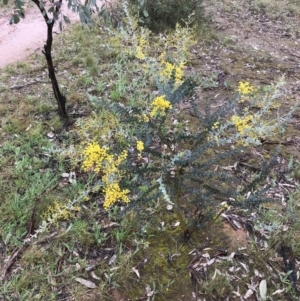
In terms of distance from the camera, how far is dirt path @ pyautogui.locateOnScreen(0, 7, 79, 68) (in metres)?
5.08

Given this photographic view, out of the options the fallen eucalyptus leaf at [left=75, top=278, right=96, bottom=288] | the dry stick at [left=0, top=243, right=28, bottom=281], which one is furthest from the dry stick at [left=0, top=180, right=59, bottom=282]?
the fallen eucalyptus leaf at [left=75, top=278, right=96, bottom=288]

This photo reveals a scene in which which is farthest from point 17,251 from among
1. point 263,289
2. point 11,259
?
point 263,289

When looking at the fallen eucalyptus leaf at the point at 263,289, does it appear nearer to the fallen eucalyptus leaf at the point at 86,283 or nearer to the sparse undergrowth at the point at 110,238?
the sparse undergrowth at the point at 110,238

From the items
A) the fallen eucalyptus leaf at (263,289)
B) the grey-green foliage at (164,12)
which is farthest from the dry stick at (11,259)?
the grey-green foliage at (164,12)

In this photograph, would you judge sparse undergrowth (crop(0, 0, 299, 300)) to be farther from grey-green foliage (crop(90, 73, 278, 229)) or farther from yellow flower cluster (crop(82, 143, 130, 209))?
yellow flower cluster (crop(82, 143, 130, 209))

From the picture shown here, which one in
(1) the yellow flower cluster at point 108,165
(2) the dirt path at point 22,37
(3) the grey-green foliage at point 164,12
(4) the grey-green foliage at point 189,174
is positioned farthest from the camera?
(3) the grey-green foliage at point 164,12

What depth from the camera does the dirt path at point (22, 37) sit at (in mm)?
5082

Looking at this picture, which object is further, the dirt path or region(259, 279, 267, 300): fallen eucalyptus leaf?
the dirt path

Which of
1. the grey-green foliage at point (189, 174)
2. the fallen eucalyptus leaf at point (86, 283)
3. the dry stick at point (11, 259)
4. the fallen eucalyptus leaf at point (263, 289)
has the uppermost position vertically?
the grey-green foliage at point (189, 174)

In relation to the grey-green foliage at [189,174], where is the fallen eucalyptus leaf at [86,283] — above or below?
below

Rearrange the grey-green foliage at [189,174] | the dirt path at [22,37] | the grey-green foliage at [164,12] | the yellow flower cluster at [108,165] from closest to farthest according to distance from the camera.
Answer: the yellow flower cluster at [108,165], the grey-green foliage at [189,174], the dirt path at [22,37], the grey-green foliage at [164,12]

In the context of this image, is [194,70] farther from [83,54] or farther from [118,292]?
[118,292]

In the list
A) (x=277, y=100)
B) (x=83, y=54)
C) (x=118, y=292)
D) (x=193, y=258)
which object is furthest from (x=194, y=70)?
(x=118, y=292)

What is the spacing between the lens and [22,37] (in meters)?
5.68
